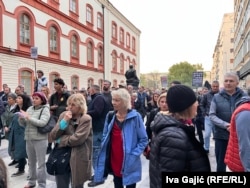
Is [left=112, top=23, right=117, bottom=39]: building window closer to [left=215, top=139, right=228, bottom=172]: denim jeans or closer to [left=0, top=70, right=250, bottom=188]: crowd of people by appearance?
[left=0, top=70, right=250, bottom=188]: crowd of people

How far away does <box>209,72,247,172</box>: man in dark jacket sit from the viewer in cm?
468

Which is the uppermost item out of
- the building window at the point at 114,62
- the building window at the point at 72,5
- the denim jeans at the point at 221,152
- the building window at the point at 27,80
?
the building window at the point at 72,5

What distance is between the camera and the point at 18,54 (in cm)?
1797

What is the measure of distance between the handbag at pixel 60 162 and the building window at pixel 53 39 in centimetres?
1885

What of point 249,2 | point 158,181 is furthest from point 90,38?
point 158,181

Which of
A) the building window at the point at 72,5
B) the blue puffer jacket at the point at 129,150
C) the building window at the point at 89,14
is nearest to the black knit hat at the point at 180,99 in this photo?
the blue puffer jacket at the point at 129,150

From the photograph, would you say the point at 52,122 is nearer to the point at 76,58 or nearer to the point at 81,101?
the point at 81,101

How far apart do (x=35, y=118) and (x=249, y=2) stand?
3159 cm

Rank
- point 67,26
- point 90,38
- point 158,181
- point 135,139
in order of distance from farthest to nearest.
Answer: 1. point 90,38
2. point 67,26
3. point 135,139
4. point 158,181

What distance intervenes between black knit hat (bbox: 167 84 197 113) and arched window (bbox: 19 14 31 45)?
1774 cm

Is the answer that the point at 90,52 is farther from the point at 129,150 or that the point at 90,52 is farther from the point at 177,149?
the point at 177,149

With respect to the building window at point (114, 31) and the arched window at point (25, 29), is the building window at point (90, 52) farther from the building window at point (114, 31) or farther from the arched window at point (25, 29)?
the arched window at point (25, 29)

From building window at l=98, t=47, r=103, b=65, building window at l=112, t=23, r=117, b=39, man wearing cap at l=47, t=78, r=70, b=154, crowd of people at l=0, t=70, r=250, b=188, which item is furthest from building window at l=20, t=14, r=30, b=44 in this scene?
building window at l=112, t=23, r=117, b=39

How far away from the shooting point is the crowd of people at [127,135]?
90.7 inches
